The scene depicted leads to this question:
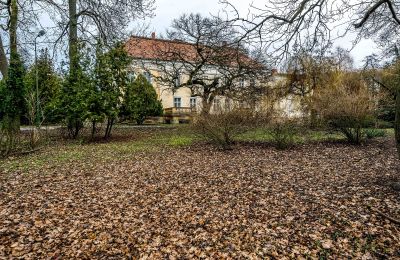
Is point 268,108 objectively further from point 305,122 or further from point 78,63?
point 78,63

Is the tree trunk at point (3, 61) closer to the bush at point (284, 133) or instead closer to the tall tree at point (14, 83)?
the tall tree at point (14, 83)

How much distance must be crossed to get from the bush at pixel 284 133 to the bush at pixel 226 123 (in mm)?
677

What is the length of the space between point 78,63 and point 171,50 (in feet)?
22.8

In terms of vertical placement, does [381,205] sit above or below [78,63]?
below

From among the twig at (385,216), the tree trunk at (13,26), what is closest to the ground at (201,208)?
the twig at (385,216)

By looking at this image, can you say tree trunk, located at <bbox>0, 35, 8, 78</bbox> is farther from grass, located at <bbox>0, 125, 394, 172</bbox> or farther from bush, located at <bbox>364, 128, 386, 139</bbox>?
bush, located at <bbox>364, 128, 386, 139</bbox>

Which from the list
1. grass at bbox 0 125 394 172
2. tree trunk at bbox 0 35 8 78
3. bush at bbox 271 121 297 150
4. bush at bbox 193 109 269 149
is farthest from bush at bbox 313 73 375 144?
tree trunk at bbox 0 35 8 78

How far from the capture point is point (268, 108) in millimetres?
10148

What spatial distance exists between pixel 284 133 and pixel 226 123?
238cm

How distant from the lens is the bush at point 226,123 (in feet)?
32.3

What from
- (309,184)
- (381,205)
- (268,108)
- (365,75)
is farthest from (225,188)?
(365,75)

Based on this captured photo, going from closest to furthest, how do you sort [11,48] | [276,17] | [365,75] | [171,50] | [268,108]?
[276,17] → [268,108] → [11,48] → [171,50] → [365,75]

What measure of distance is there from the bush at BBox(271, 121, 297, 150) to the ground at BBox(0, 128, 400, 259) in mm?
2045

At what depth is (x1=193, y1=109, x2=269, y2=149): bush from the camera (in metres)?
9.84
